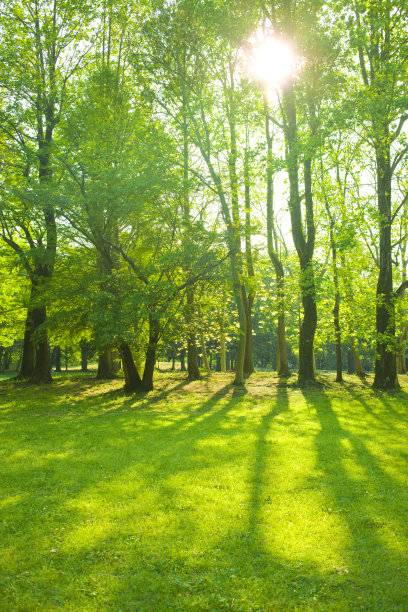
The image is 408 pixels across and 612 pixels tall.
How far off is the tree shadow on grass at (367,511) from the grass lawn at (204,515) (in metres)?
0.02

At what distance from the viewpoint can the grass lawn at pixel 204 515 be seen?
4133mm

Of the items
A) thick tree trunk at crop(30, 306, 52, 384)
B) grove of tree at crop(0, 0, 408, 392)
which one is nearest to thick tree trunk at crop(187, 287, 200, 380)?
grove of tree at crop(0, 0, 408, 392)

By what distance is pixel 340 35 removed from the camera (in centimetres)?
1702

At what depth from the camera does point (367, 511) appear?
5.82 m

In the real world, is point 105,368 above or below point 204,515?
above

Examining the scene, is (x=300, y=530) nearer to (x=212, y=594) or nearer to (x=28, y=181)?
(x=212, y=594)

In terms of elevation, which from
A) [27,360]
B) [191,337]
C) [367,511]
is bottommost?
[367,511]

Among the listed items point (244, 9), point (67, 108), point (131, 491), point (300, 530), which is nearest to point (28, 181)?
point (67, 108)

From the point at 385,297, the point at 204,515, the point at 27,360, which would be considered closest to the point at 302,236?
the point at 385,297

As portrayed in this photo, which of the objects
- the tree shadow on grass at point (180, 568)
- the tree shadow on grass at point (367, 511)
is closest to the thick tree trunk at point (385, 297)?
the tree shadow on grass at point (367, 511)

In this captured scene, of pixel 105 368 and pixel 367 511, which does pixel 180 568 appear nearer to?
pixel 367 511

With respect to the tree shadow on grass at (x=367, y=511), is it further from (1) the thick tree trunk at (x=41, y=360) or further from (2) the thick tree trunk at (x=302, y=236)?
(1) the thick tree trunk at (x=41, y=360)

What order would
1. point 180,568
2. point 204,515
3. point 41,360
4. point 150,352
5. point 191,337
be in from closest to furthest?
1. point 180,568
2. point 204,515
3. point 150,352
4. point 191,337
5. point 41,360

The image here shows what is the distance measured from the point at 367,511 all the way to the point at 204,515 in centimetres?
235
